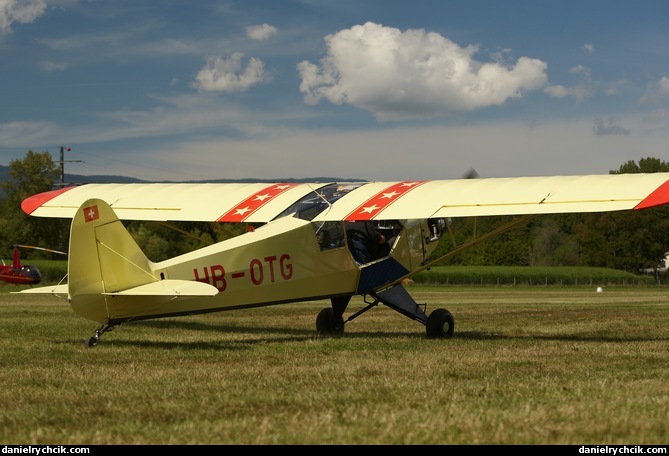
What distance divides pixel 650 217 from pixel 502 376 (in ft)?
276

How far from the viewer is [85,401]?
23.8 ft

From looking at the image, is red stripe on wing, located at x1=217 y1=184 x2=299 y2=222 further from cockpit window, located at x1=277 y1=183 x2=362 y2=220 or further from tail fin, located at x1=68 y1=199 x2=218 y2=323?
tail fin, located at x1=68 y1=199 x2=218 y2=323

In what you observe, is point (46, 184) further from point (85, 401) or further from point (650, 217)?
point (85, 401)

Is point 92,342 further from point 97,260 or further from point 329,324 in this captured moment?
point 329,324

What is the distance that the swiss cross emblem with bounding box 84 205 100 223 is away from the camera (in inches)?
435

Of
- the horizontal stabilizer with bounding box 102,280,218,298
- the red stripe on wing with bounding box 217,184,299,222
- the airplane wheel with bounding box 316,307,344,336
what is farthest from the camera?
the airplane wheel with bounding box 316,307,344,336

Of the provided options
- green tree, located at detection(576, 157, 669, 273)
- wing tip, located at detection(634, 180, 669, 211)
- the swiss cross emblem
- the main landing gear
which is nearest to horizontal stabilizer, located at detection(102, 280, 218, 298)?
the swiss cross emblem

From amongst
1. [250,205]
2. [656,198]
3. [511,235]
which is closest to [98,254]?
[250,205]

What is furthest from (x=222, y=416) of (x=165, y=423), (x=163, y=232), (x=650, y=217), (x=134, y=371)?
(x=650, y=217)

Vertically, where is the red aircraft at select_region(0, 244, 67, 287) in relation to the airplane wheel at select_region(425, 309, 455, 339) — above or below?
above

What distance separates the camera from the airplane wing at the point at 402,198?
12633 mm

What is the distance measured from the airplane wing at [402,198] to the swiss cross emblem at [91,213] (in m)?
3.60

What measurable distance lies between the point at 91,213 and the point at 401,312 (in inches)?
227

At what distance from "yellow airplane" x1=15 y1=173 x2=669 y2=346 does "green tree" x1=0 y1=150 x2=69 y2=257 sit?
53.2 metres
